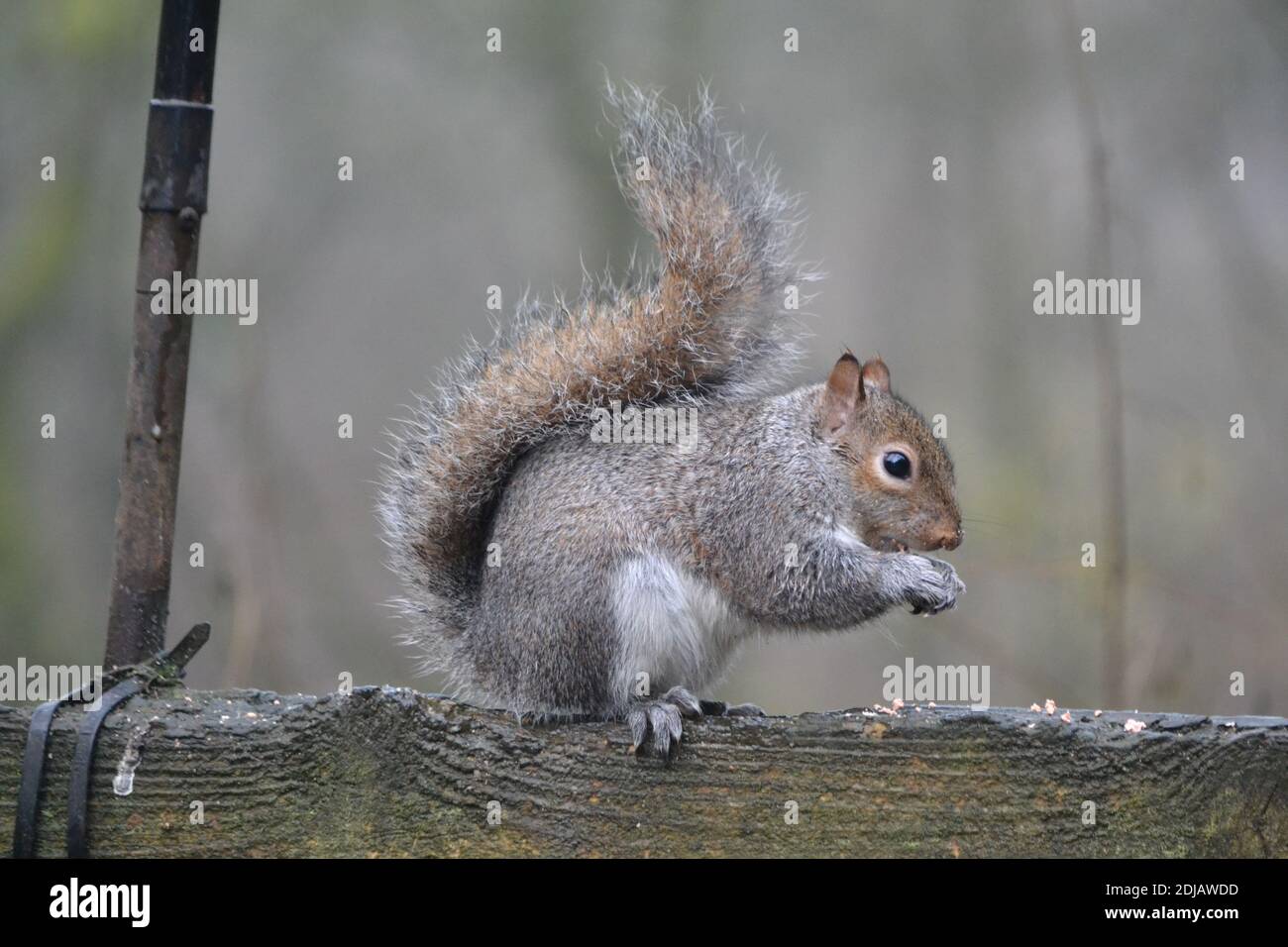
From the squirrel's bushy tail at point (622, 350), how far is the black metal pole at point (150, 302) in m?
0.82

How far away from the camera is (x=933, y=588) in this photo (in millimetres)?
2818

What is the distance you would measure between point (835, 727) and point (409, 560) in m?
1.17

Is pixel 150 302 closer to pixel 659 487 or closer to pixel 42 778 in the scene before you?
pixel 42 778

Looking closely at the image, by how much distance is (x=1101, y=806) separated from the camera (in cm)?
200

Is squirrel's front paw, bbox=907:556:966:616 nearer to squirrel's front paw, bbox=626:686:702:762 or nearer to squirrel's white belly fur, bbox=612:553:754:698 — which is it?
squirrel's white belly fur, bbox=612:553:754:698

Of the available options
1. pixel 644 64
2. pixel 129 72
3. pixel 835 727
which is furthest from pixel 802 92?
pixel 835 727

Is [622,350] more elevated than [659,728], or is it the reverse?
[622,350]

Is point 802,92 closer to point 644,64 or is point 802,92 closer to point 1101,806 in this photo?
point 644,64

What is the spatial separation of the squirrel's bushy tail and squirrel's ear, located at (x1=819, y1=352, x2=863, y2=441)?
186 mm

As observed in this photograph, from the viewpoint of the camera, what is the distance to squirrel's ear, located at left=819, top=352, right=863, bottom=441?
9.89 ft

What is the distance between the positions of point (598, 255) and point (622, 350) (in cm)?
331

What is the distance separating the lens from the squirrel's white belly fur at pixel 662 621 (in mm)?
2623

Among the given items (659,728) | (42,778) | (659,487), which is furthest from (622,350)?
(42,778)

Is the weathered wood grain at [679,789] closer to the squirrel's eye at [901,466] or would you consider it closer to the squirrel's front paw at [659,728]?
the squirrel's front paw at [659,728]
